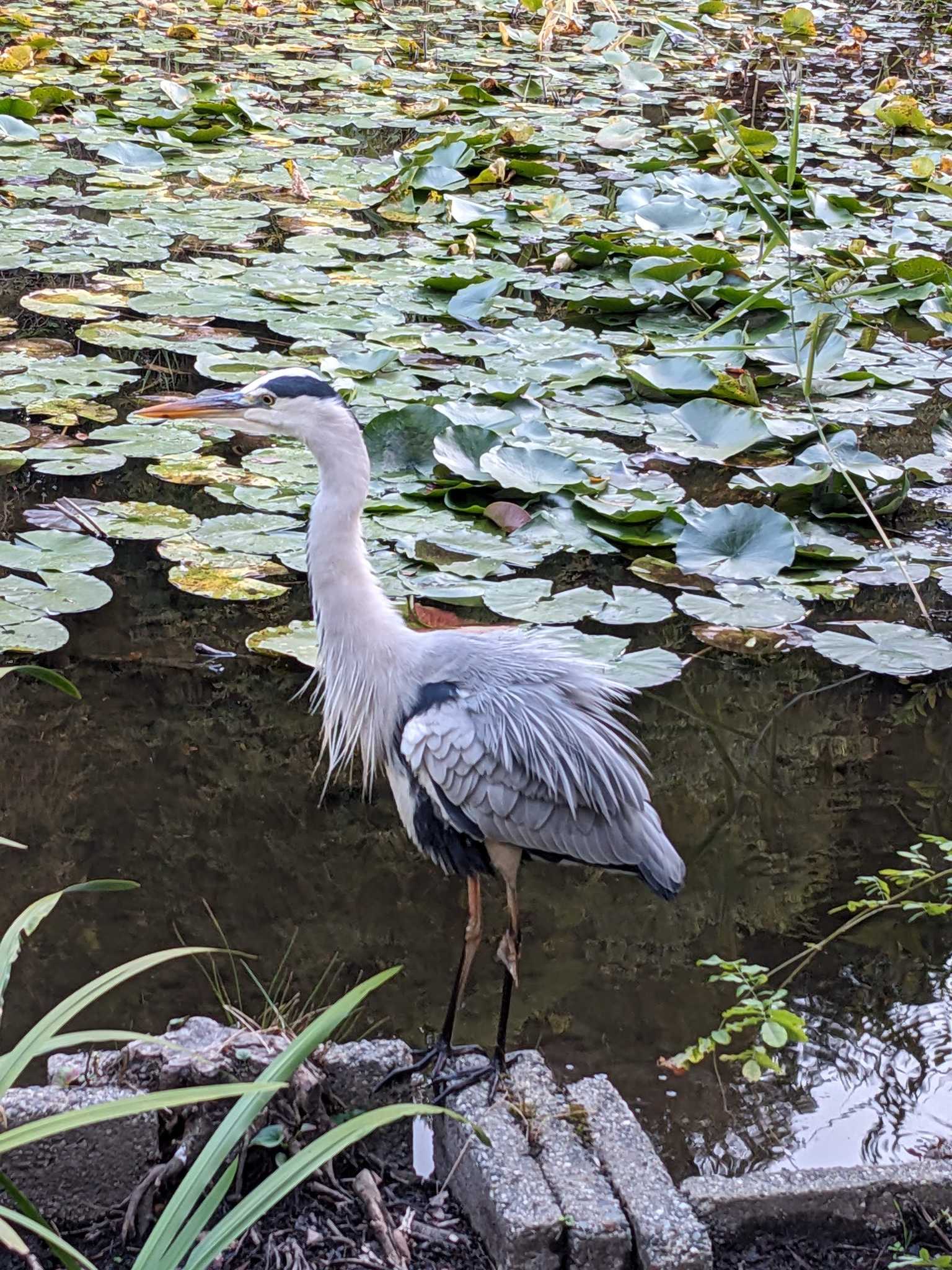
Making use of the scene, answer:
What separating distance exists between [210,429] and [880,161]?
20.8ft

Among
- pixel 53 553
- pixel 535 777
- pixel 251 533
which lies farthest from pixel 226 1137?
pixel 251 533

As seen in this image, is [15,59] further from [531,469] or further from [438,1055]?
[438,1055]

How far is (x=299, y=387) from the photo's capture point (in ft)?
9.27

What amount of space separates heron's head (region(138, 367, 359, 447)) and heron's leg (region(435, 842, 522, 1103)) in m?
0.90

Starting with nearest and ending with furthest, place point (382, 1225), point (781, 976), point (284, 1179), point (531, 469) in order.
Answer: point (284, 1179), point (382, 1225), point (781, 976), point (531, 469)

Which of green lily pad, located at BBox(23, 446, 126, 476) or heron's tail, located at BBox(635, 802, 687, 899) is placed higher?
green lily pad, located at BBox(23, 446, 126, 476)

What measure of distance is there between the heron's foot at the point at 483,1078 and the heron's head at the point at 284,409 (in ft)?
4.07

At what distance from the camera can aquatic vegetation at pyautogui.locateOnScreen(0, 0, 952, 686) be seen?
4316 mm

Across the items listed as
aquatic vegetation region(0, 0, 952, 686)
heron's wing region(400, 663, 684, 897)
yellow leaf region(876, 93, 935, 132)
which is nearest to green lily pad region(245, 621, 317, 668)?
aquatic vegetation region(0, 0, 952, 686)

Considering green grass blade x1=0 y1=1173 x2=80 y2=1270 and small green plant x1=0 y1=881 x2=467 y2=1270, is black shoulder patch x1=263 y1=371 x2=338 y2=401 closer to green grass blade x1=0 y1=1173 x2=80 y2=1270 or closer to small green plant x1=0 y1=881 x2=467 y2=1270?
small green plant x1=0 y1=881 x2=467 y2=1270

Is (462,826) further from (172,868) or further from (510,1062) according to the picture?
(172,868)

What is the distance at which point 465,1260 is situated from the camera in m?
2.12

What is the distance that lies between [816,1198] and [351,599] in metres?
1.39

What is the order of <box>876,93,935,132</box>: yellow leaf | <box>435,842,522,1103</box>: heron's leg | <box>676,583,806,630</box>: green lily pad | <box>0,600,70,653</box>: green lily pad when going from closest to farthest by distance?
<box>435,842,522,1103</box>: heron's leg → <box>0,600,70,653</box>: green lily pad → <box>676,583,806,630</box>: green lily pad → <box>876,93,935,132</box>: yellow leaf
